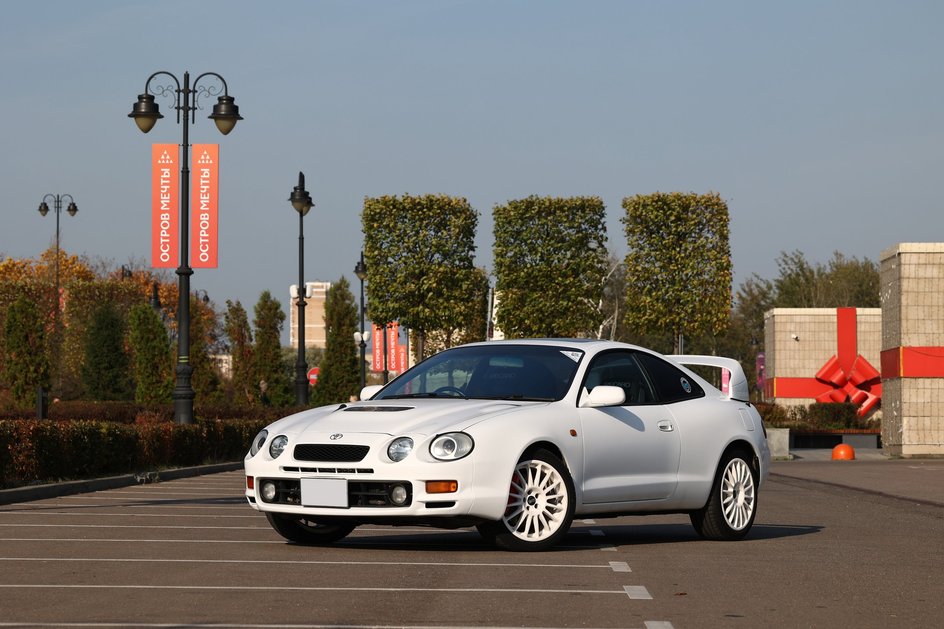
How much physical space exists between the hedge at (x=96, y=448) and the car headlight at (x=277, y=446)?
8.18 m

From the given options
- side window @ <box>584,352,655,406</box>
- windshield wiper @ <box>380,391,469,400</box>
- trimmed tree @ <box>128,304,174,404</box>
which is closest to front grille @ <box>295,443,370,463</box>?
windshield wiper @ <box>380,391,469,400</box>

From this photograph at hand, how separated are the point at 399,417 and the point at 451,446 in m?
0.51

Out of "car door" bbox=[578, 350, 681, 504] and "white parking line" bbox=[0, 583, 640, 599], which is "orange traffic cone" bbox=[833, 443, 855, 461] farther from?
"white parking line" bbox=[0, 583, 640, 599]

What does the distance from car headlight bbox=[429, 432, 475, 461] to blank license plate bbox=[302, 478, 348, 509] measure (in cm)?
67

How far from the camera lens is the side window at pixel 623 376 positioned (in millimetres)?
12141

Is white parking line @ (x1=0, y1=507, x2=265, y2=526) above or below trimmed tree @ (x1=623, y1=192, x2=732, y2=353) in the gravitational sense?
below

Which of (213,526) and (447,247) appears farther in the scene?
(447,247)

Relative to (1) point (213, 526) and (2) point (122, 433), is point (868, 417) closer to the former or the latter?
(2) point (122, 433)

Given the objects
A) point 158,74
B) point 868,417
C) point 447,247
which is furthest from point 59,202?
point 158,74

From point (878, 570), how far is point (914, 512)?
7.54 metres

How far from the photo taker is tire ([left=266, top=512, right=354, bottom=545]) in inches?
449

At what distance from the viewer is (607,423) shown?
38.4 feet

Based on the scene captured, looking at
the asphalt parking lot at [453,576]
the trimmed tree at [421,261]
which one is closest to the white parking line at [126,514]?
the asphalt parking lot at [453,576]

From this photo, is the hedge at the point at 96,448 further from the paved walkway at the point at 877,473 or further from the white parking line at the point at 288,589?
the paved walkway at the point at 877,473
